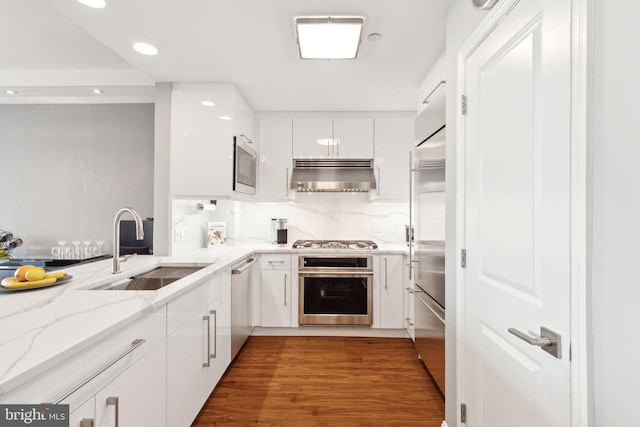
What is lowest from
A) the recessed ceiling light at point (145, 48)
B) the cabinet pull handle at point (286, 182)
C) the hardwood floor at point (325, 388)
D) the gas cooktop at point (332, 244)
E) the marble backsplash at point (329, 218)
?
the hardwood floor at point (325, 388)

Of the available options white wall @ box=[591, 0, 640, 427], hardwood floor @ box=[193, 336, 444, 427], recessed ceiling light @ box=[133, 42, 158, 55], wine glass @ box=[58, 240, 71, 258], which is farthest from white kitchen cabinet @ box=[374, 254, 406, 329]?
wine glass @ box=[58, 240, 71, 258]

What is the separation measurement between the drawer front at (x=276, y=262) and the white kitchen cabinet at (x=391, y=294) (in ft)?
3.13

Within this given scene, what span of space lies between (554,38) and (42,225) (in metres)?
4.44

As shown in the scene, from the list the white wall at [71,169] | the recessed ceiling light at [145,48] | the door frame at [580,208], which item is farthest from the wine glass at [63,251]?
the door frame at [580,208]

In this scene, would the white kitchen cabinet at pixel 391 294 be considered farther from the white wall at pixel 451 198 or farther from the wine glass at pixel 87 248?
the wine glass at pixel 87 248

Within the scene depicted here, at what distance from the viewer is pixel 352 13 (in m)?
1.67

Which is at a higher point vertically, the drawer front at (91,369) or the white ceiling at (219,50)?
the white ceiling at (219,50)

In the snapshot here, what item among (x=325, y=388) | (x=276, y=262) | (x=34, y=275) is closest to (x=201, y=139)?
(x=276, y=262)

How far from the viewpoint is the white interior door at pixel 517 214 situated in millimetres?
865

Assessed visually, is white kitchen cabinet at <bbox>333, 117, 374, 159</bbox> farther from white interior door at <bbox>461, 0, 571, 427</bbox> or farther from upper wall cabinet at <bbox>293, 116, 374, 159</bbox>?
white interior door at <bbox>461, 0, 571, 427</bbox>

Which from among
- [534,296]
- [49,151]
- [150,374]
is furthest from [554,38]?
[49,151]

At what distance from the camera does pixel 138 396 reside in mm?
1193

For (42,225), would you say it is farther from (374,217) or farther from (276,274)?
(374,217)

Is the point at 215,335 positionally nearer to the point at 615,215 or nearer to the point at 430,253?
the point at 430,253
